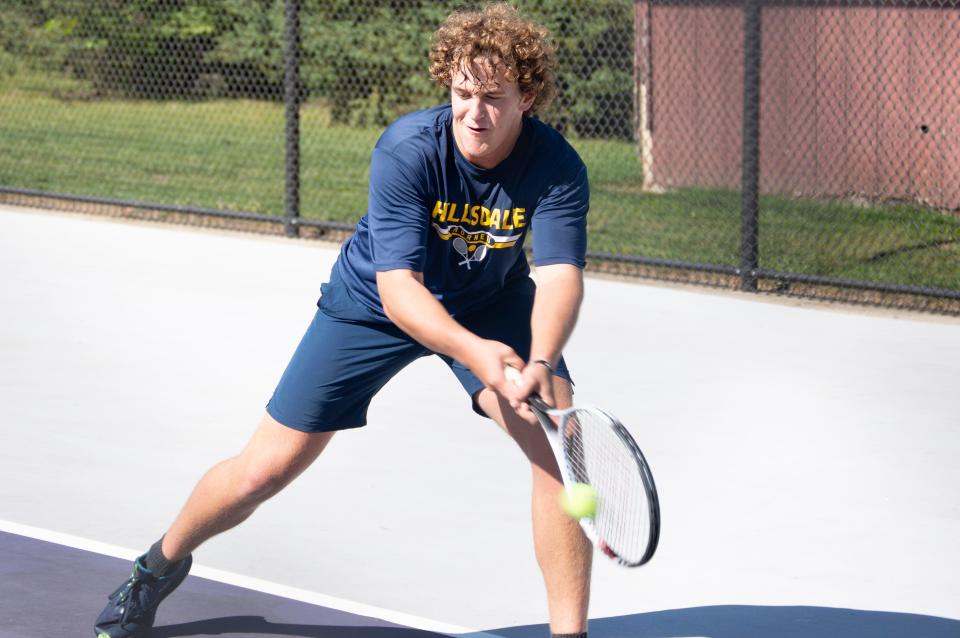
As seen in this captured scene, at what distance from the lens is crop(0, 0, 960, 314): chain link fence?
33.8 ft

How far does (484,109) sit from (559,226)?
40 cm

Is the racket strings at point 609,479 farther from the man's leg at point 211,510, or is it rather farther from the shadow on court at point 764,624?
the man's leg at point 211,510

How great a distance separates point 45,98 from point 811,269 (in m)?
10.9

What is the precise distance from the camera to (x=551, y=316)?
372 cm

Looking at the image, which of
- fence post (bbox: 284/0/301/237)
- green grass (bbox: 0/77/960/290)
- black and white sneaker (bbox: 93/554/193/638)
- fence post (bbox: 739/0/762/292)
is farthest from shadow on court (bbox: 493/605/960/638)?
fence post (bbox: 284/0/301/237)

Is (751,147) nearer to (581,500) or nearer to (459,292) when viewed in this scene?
(459,292)

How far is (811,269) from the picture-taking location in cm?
970

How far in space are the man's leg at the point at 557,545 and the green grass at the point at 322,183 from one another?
241 inches

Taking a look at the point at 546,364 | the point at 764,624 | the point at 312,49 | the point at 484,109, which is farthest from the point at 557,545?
the point at 312,49

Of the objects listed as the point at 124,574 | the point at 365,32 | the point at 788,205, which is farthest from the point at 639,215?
the point at 124,574

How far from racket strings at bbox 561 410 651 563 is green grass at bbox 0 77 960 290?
6128 millimetres

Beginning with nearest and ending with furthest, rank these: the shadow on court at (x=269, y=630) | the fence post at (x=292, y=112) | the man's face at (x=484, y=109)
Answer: the man's face at (x=484, y=109) → the shadow on court at (x=269, y=630) → the fence post at (x=292, y=112)

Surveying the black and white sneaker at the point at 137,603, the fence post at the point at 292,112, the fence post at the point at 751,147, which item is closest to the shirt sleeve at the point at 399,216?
the black and white sneaker at the point at 137,603

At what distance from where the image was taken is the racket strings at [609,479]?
3.49 metres
